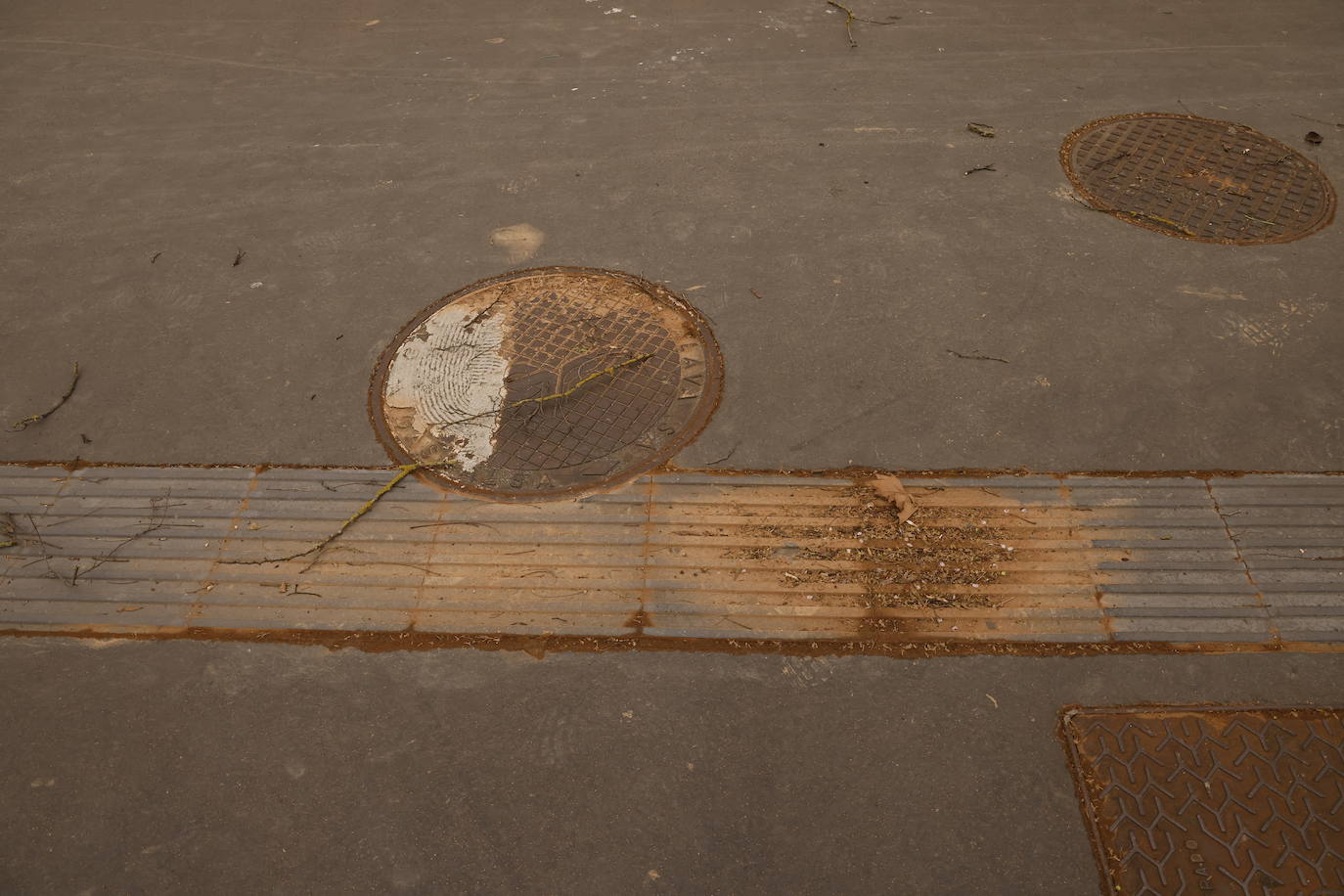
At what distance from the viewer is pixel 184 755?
10.9 feet

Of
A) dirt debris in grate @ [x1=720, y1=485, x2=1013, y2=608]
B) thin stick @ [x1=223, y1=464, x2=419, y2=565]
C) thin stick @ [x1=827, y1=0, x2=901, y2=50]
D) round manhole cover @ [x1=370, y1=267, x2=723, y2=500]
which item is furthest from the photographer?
thin stick @ [x1=827, y1=0, x2=901, y2=50]

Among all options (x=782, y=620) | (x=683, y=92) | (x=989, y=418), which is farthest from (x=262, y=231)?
(x=989, y=418)

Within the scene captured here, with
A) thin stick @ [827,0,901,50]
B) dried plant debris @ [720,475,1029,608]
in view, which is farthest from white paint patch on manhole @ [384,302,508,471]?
thin stick @ [827,0,901,50]

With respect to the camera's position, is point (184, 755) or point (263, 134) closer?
point (184, 755)

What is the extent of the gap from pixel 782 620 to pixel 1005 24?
6.45 meters

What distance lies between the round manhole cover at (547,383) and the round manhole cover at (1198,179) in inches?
127

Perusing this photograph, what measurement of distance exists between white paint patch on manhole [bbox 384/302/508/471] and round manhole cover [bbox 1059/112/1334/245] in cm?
427

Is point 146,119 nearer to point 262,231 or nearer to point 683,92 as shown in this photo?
point 262,231

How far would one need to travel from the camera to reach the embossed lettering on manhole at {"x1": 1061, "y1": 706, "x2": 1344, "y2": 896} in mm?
2924

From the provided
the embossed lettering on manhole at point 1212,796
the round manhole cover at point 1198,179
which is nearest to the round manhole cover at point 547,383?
the embossed lettering on manhole at point 1212,796

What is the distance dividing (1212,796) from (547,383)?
143 inches

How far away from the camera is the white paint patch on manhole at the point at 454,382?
4.39 m

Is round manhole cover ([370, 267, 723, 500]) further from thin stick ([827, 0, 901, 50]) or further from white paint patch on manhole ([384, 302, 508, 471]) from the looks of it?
thin stick ([827, 0, 901, 50])

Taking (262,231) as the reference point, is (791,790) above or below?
below
